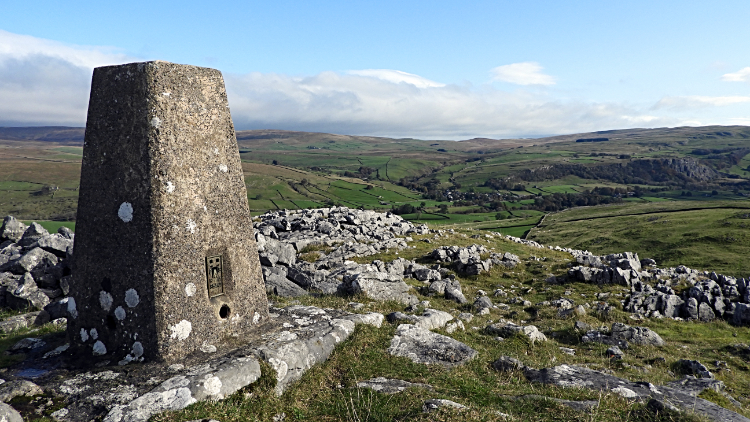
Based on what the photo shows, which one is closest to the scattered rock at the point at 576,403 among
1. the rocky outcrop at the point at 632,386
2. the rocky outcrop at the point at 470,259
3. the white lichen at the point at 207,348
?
the rocky outcrop at the point at 632,386

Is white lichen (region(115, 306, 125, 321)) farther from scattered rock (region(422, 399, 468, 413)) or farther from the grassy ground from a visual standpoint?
scattered rock (region(422, 399, 468, 413))

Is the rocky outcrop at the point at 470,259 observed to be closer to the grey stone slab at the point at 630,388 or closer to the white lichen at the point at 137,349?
the grey stone slab at the point at 630,388

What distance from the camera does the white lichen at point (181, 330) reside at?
7980 millimetres

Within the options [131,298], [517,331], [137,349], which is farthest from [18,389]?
[517,331]

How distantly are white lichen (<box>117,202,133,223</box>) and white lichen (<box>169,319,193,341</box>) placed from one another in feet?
7.23

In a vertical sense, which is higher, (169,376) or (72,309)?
(72,309)

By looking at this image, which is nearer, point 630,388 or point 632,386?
point 630,388

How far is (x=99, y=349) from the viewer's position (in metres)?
8.26

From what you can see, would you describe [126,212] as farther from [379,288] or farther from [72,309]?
[379,288]

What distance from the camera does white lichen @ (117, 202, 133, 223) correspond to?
25.9 ft

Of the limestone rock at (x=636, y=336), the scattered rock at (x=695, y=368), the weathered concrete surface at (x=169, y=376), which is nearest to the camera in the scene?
the weathered concrete surface at (x=169, y=376)

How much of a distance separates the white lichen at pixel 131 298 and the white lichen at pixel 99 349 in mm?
1133

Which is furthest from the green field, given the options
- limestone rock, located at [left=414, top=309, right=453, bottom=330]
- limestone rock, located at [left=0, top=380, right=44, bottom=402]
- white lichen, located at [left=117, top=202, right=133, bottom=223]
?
limestone rock, located at [left=0, top=380, right=44, bottom=402]

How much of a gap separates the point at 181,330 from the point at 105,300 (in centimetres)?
164
